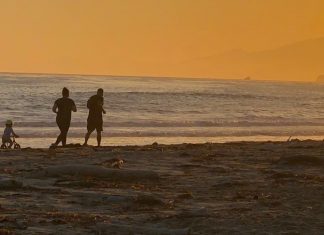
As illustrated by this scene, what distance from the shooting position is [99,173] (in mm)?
12844

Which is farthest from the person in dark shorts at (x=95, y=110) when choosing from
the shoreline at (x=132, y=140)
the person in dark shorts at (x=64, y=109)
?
the shoreline at (x=132, y=140)

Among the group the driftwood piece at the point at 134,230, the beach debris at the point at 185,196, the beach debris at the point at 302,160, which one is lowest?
the driftwood piece at the point at 134,230

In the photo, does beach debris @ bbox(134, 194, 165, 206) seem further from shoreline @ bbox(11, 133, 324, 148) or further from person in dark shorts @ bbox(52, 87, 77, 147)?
shoreline @ bbox(11, 133, 324, 148)

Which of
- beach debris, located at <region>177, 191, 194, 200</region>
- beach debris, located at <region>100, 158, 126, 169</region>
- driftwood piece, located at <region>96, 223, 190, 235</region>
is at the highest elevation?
beach debris, located at <region>100, 158, 126, 169</region>

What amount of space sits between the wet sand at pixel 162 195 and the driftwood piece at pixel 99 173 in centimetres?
2

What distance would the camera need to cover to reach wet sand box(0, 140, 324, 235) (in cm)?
868

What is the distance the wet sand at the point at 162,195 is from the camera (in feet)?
28.5

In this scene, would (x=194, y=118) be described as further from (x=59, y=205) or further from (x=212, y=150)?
Answer: (x=59, y=205)

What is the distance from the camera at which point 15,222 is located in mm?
8656

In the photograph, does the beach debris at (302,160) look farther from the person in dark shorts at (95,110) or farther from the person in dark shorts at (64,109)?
the person in dark shorts at (95,110)

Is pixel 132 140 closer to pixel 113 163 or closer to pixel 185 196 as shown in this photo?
pixel 113 163

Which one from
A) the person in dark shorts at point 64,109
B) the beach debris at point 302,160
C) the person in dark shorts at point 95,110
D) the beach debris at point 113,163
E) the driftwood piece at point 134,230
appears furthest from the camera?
the person in dark shorts at point 95,110

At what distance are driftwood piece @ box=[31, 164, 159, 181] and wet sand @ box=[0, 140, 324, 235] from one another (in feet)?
0.06

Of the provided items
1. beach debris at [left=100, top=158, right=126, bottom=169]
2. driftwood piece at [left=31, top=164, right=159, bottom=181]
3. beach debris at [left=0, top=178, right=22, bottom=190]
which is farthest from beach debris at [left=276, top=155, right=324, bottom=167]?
beach debris at [left=0, top=178, right=22, bottom=190]
